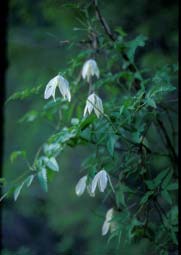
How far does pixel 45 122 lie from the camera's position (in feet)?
11.3

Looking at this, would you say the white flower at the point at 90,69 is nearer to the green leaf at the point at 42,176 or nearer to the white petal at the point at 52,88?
the white petal at the point at 52,88

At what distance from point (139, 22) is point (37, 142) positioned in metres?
1.95

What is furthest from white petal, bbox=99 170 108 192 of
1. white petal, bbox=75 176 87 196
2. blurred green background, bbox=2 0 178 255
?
blurred green background, bbox=2 0 178 255

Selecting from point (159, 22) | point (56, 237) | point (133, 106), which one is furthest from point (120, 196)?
point (56, 237)

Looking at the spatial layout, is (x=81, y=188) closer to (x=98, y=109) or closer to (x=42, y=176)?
(x=42, y=176)

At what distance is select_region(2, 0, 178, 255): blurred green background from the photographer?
3.94 meters

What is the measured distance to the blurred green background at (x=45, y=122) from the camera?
3.94 metres

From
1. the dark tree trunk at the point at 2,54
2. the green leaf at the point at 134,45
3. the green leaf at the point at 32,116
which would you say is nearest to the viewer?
the green leaf at the point at 134,45

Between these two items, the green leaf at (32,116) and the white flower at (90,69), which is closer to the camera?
the white flower at (90,69)

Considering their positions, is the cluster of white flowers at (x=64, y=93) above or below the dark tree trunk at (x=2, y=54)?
below

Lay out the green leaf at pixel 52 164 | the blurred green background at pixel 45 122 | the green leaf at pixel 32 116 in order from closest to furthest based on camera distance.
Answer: the green leaf at pixel 52 164 → the green leaf at pixel 32 116 → the blurred green background at pixel 45 122

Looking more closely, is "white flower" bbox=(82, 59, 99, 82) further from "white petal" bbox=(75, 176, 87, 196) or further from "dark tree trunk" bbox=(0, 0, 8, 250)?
"dark tree trunk" bbox=(0, 0, 8, 250)

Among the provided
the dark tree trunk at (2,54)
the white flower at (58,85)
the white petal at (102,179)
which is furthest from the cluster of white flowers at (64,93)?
the dark tree trunk at (2,54)

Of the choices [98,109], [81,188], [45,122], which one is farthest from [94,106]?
[45,122]
